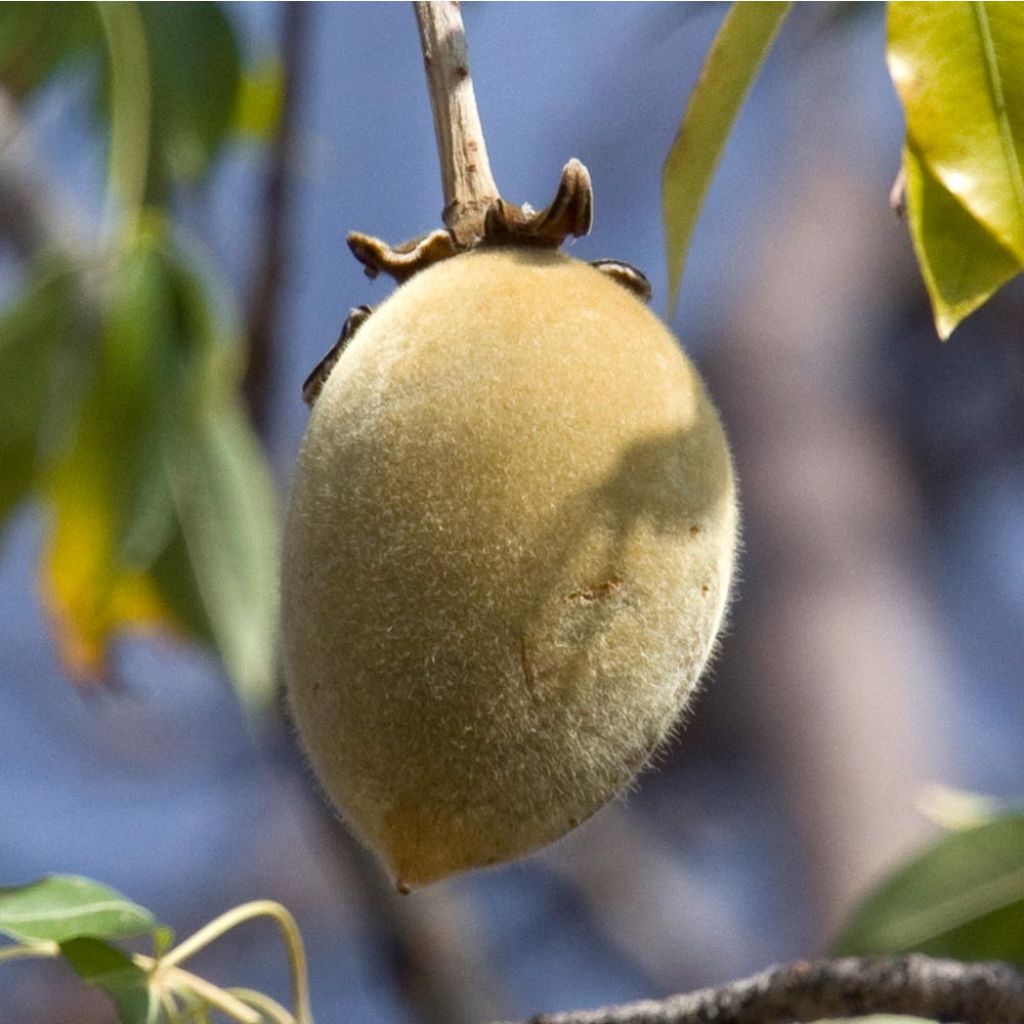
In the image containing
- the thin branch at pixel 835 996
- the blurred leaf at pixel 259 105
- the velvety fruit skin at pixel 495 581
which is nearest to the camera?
the velvety fruit skin at pixel 495 581

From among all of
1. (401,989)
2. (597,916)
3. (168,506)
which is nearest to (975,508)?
(597,916)

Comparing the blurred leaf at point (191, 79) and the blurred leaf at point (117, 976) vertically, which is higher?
the blurred leaf at point (191, 79)

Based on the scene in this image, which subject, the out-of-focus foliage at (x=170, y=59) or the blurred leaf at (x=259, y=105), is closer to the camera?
the out-of-focus foliage at (x=170, y=59)

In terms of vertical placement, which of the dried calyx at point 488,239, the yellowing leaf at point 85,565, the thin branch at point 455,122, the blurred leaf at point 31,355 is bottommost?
the yellowing leaf at point 85,565

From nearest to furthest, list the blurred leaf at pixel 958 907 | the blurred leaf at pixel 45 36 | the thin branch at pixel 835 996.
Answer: the thin branch at pixel 835 996 < the blurred leaf at pixel 958 907 < the blurred leaf at pixel 45 36

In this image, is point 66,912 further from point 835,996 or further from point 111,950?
point 835,996

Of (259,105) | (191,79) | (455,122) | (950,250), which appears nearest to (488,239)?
(455,122)

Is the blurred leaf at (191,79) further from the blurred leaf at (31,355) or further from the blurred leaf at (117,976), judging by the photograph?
the blurred leaf at (117,976)

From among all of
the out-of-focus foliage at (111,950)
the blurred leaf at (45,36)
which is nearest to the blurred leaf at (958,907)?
the out-of-focus foliage at (111,950)
